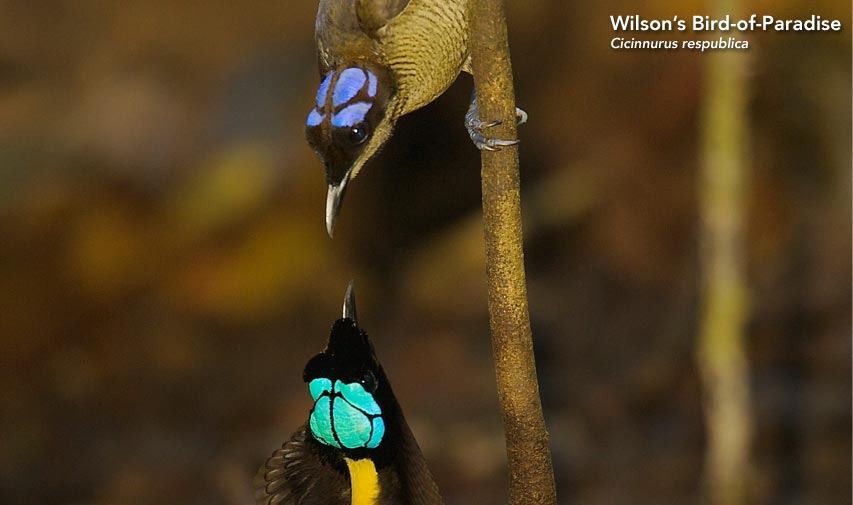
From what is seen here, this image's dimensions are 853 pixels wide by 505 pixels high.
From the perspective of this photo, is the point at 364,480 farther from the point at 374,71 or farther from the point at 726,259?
the point at 726,259

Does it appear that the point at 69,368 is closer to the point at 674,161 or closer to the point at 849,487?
the point at 674,161

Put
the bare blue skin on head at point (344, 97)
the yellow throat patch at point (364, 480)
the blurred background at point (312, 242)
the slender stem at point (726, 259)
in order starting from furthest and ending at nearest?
the blurred background at point (312, 242), the slender stem at point (726, 259), the yellow throat patch at point (364, 480), the bare blue skin on head at point (344, 97)

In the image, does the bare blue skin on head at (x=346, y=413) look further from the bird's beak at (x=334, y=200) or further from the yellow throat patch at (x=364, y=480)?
the bird's beak at (x=334, y=200)

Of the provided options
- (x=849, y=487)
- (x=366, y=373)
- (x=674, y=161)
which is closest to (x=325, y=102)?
→ (x=366, y=373)

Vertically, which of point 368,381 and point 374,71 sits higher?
point 374,71

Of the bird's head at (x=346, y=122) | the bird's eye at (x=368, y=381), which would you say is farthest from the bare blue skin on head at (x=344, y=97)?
the bird's eye at (x=368, y=381)

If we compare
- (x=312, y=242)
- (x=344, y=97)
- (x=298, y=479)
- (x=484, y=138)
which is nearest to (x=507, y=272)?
(x=484, y=138)
